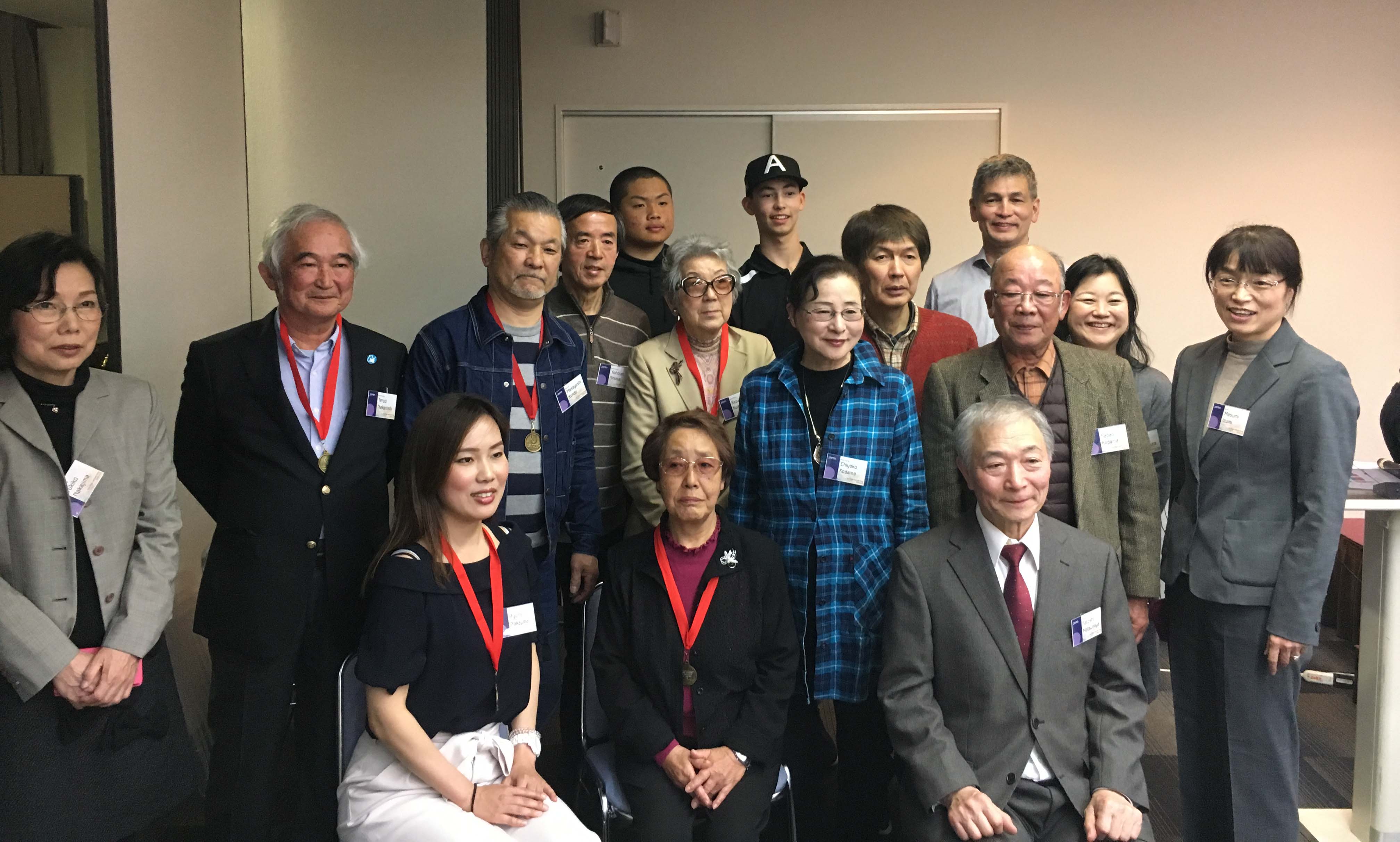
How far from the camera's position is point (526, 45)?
19.5 ft

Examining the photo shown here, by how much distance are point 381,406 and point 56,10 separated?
1397 millimetres

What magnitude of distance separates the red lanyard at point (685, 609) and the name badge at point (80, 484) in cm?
130

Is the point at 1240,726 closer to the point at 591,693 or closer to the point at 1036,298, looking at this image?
the point at 1036,298

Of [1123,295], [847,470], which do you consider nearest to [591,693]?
[847,470]

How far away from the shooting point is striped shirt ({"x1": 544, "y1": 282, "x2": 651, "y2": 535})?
3146 millimetres

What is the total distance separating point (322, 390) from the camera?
8.58 ft

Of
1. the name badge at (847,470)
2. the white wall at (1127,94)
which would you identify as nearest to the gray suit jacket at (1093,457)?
the name badge at (847,470)

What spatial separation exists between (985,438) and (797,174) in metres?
1.66

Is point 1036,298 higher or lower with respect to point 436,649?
higher

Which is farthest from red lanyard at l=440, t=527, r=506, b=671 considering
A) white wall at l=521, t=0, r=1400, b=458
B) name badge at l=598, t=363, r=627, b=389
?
white wall at l=521, t=0, r=1400, b=458

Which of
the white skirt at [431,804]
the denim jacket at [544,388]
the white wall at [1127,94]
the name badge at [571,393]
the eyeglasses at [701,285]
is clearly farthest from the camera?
the white wall at [1127,94]

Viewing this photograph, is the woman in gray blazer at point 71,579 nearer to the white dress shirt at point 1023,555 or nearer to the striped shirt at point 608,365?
the striped shirt at point 608,365

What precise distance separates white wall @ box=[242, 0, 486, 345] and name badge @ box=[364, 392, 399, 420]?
1.61 meters

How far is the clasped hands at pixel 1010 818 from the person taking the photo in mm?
2111
